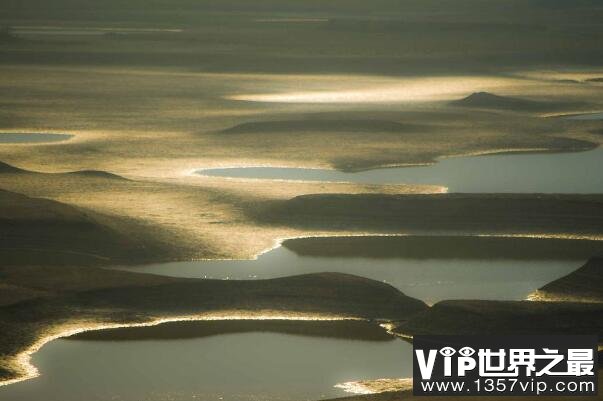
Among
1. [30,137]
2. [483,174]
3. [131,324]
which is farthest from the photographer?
[30,137]

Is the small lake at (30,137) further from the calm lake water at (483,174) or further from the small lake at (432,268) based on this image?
the small lake at (432,268)

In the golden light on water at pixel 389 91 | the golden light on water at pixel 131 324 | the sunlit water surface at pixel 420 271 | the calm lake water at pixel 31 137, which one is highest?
the golden light on water at pixel 389 91

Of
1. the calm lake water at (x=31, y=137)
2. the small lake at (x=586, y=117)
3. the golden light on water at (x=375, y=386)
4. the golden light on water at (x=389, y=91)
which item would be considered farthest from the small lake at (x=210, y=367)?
the golden light on water at (x=389, y=91)

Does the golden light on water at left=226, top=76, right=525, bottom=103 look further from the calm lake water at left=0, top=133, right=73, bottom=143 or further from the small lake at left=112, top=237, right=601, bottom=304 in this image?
the small lake at left=112, top=237, right=601, bottom=304

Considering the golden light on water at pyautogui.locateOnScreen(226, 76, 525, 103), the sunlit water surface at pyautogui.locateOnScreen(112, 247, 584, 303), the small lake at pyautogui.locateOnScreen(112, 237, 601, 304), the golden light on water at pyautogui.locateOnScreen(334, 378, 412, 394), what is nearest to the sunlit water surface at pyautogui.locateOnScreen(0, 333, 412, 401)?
the golden light on water at pyautogui.locateOnScreen(334, 378, 412, 394)

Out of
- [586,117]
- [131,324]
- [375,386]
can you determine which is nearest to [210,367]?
[131,324]

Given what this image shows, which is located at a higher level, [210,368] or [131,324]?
[131,324]

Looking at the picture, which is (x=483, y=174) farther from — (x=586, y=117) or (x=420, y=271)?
(x=586, y=117)

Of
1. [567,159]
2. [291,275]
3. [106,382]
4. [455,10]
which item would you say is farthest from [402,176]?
[455,10]
